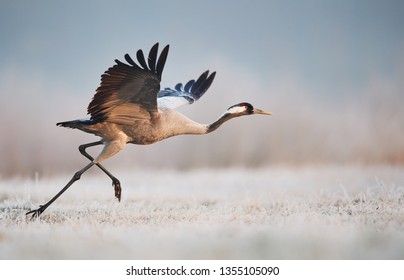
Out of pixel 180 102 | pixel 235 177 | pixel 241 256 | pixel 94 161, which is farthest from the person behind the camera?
pixel 235 177

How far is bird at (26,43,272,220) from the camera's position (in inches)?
198

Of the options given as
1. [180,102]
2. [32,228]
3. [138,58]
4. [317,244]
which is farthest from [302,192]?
[32,228]

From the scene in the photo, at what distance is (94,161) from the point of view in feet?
17.9

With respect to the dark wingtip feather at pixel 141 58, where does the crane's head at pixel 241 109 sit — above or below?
below

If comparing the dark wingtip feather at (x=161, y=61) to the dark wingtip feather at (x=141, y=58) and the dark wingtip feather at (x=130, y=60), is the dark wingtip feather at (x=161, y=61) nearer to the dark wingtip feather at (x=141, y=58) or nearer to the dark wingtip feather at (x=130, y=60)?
the dark wingtip feather at (x=141, y=58)

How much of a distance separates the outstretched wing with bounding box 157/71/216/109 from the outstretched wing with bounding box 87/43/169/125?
953mm

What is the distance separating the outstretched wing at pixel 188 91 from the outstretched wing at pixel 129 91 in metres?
0.95

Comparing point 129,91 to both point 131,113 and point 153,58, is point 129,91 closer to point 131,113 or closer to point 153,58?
point 131,113

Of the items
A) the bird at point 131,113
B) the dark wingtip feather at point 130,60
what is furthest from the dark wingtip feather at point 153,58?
the dark wingtip feather at point 130,60

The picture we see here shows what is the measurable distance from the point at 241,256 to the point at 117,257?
955 mm

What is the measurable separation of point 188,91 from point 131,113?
1.50 meters

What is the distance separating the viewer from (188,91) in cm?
688

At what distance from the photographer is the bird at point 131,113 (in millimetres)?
5031

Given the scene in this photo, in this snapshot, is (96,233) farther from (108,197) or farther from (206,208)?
(108,197)
